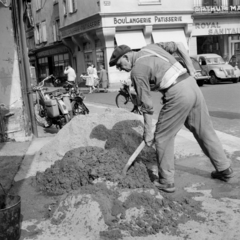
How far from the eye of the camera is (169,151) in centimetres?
416

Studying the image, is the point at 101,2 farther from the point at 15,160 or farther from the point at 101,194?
the point at 101,194

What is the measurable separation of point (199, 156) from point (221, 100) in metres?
7.87

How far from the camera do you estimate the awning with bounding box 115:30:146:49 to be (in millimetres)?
24391

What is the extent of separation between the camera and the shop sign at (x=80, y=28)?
80.3 feet

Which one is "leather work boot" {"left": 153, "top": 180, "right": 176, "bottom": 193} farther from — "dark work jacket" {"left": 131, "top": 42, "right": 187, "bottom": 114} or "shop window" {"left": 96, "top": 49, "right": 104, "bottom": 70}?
"shop window" {"left": 96, "top": 49, "right": 104, "bottom": 70}

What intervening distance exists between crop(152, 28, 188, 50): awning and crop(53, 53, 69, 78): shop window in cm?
947

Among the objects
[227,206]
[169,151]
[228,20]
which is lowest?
[227,206]

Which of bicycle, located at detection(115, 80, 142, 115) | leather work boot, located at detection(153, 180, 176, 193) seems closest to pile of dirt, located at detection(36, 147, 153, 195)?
leather work boot, located at detection(153, 180, 176, 193)

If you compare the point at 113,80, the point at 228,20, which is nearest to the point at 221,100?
the point at 113,80

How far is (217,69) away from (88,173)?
59.6ft

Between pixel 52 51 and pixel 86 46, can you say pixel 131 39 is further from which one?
pixel 52 51

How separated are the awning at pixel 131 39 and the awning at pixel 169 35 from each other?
1018 mm

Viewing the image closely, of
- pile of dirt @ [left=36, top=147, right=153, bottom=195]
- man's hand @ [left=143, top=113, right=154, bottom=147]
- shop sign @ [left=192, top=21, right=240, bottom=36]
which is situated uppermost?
shop sign @ [left=192, top=21, right=240, bottom=36]

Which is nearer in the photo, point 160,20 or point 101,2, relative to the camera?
point 101,2
